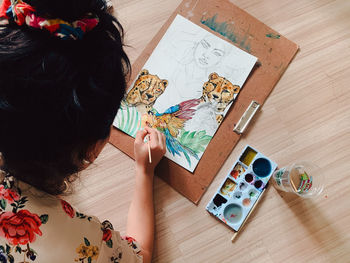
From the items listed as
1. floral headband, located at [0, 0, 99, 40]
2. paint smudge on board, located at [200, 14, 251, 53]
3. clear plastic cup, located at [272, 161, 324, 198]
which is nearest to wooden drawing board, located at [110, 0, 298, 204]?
paint smudge on board, located at [200, 14, 251, 53]

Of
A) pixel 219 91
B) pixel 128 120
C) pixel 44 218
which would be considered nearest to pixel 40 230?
pixel 44 218

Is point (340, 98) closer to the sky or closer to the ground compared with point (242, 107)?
closer to the sky

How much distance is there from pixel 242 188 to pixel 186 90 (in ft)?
0.87

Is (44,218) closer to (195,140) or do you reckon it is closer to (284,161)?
(195,140)

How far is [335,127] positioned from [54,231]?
64cm

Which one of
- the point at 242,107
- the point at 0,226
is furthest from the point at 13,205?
the point at 242,107

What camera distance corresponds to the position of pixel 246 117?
0.69 meters

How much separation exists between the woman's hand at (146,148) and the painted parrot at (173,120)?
0.06 feet

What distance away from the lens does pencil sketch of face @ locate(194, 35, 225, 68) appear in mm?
719

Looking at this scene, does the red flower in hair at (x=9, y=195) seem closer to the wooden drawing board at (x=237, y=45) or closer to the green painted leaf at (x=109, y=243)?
the green painted leaf at (x=109, y=243)

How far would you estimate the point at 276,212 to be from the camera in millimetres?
666

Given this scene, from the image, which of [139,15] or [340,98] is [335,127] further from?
[139,15]

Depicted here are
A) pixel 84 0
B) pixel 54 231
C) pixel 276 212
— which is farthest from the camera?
pixel 276 212

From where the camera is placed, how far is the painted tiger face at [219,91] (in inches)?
27.7
